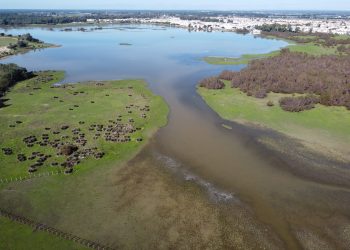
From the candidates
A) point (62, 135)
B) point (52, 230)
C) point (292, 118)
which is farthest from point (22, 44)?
point (52, 230)

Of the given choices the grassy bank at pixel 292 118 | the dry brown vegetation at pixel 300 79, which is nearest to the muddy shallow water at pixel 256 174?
A: the grassy bank at pixel 292 118

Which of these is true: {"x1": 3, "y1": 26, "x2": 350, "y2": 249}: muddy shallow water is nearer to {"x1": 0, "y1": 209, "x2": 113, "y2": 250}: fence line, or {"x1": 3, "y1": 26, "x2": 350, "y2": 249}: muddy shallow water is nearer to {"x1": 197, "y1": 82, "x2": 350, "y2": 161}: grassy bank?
{"x1": 197, "y1": 82, "x2": 350, "y2": 161}: grassy bank

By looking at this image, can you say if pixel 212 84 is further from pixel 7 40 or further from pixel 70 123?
pixel 7 40

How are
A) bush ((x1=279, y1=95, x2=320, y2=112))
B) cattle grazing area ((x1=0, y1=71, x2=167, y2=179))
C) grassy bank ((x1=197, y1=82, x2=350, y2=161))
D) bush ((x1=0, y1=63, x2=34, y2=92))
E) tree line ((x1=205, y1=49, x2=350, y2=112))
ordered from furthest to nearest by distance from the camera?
bush ((x1=0, y1=63, x2=34, y2=92))
tree line ((x1=205, y1=49, x2=350, y2=112))
bush ((x1=279, y1=95, x2=320, y2=112))
grassy bank ((x1=197, y1=82, x2=350, y2=161))
cattle grazing area ((x1=0, y1=71, x2=167, y2=179))

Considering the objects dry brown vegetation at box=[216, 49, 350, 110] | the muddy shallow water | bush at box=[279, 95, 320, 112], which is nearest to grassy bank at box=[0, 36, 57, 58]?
the muddy shallow water

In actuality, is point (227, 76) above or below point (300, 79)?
below
